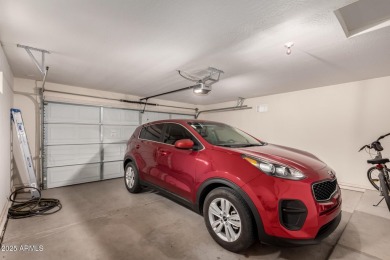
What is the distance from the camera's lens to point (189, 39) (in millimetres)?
2350

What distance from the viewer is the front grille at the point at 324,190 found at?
1753mm

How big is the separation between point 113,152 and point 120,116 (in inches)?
45.6

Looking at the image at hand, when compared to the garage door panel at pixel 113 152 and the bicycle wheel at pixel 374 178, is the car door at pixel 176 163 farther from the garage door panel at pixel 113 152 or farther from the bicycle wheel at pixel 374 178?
the bicycle wheel at pixel 374 178

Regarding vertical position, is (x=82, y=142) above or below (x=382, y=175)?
above

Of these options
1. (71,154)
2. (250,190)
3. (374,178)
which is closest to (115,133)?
(71,154)

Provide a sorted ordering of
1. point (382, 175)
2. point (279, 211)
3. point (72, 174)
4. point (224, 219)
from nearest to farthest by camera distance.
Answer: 1. point (279, 211)
2. point (224, 219)
3. point (382, 175)
4. point (72, 174)

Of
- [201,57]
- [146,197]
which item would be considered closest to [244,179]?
[201,57]

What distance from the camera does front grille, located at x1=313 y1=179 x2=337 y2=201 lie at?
1.75m

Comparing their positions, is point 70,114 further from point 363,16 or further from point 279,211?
point 363,16

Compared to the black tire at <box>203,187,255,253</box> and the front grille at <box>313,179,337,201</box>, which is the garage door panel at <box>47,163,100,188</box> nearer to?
the black tire at <box>203,187,255,253</box>

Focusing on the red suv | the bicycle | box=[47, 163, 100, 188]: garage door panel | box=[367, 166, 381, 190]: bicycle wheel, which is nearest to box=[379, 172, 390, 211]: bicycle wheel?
the bicycle

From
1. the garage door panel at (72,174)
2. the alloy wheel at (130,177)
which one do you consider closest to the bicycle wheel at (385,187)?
the alloy wheel at (130,177)

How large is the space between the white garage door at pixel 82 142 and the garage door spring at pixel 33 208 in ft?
3.75

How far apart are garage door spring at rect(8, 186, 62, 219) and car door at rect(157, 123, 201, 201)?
6.74ft
